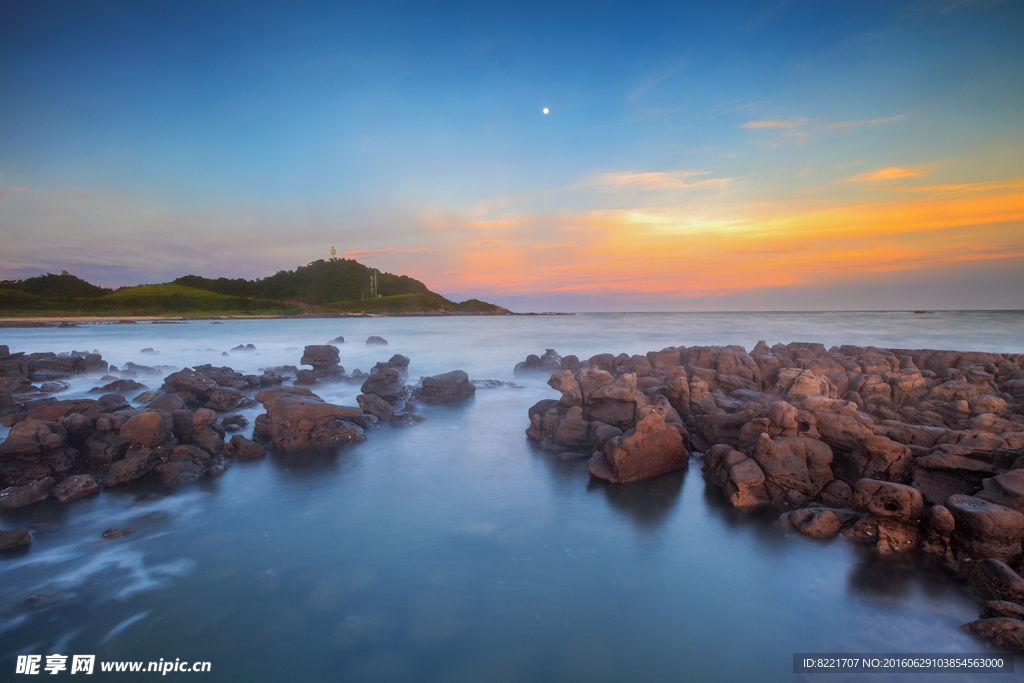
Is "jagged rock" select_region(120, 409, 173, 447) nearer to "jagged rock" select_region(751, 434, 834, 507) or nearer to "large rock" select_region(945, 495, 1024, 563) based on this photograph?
"jagged rock" select_region(751, 434, 834, 507)

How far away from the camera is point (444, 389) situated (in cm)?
1891

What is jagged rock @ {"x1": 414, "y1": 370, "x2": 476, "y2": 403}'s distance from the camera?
18.8m

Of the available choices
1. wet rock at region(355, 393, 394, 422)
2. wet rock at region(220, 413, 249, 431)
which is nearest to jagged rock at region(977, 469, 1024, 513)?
wet rock at region(355, 393, 394, 422)

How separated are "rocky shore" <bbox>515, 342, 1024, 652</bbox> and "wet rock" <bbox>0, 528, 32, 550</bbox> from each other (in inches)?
424

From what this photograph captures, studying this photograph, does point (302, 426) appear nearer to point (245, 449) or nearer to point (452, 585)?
point (245, 449)

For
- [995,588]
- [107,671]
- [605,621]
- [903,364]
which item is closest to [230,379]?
[107,671]

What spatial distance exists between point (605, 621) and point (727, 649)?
159 centimetres

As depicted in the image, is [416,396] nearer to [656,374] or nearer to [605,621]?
[656,374]

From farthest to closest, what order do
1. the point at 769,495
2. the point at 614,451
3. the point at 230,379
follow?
the point at 230,379, the point at 614,451, the point at 769,495

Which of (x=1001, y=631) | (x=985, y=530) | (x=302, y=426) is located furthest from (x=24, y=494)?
(x=985, y=530)

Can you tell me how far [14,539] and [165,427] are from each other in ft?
11.9

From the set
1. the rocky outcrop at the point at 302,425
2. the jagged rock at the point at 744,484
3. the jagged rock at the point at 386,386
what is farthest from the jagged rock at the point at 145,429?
the jagged rock at the point at 744,484

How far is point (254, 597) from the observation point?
660cm

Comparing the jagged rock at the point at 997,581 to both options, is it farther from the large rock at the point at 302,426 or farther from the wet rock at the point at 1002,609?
the large rock at the point at 302,426
